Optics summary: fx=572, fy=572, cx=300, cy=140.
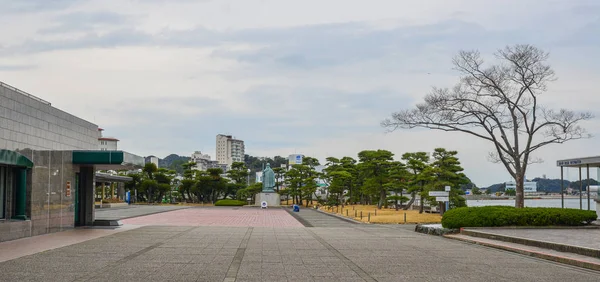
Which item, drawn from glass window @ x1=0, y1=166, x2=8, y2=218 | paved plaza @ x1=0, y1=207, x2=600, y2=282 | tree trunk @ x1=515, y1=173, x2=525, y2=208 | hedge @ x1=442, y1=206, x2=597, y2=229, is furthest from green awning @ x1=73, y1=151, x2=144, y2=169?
tree trunk @ x1=515, y1=173, x2=525, y2=208

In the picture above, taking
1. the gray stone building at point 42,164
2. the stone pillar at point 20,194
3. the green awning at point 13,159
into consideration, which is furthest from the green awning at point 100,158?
the stone pillar at point 20,194

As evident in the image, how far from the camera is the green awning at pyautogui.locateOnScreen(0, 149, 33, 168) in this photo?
1571cm

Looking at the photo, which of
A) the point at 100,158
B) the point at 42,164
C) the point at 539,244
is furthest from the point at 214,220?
the point at 539,244

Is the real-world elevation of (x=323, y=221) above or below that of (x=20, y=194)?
below

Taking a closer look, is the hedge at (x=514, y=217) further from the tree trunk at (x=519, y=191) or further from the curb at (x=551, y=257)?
the tree trunk at (x=519, y=191)

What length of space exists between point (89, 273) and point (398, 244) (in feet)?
31.9

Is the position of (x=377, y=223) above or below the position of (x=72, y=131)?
below

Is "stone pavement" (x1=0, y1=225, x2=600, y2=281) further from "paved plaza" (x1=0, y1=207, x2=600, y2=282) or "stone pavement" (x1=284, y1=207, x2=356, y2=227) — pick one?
"stone pavement" (x1=284, y1=207, x2=356, y2=227)

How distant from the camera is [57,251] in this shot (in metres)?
13.9

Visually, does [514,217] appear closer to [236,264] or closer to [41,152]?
[236,264]

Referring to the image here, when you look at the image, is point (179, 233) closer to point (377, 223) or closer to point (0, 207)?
point (0, 207)

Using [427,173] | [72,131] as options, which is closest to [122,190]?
[427,173]

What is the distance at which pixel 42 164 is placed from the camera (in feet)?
61.1

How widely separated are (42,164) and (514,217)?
1675cm
